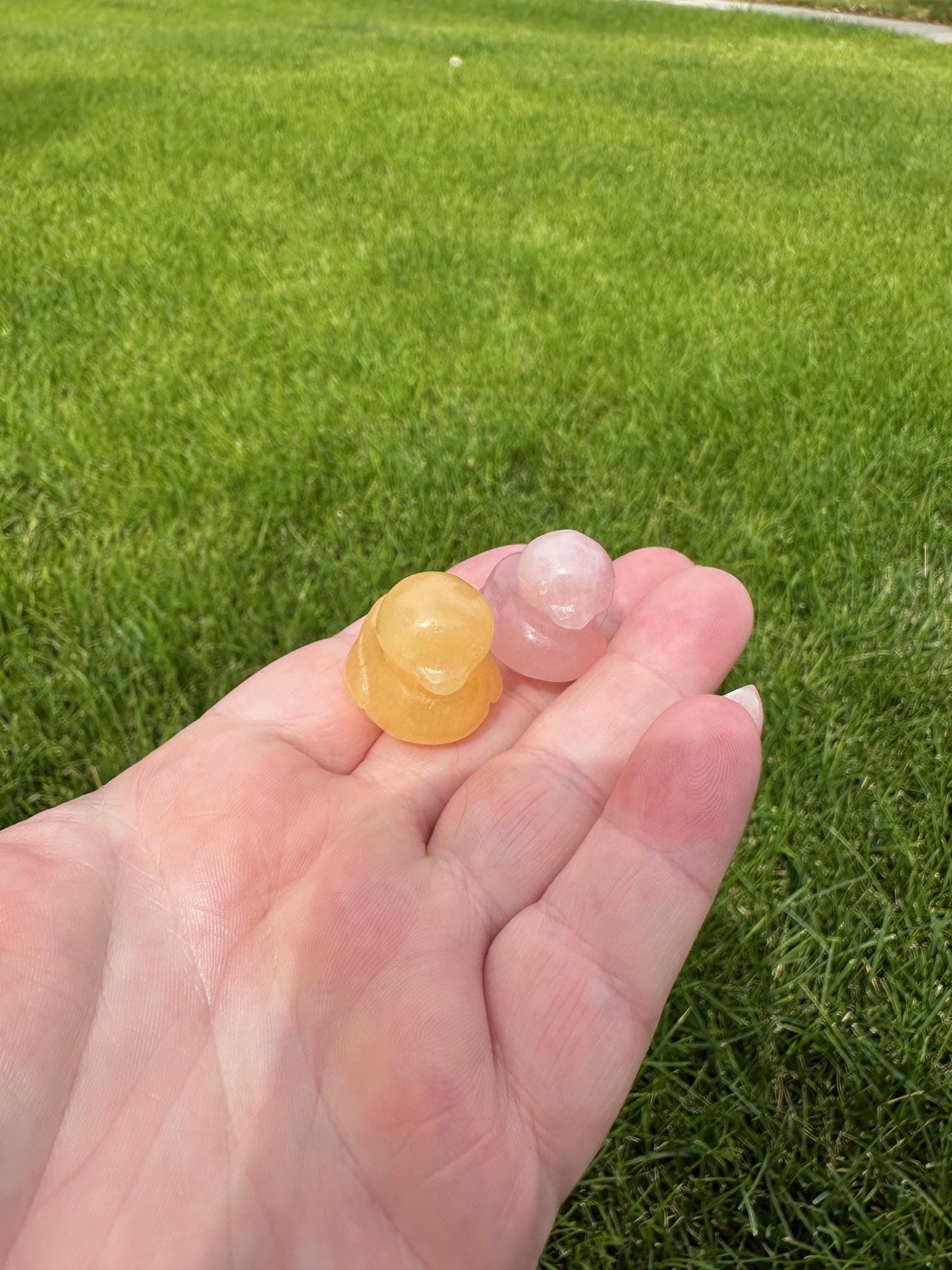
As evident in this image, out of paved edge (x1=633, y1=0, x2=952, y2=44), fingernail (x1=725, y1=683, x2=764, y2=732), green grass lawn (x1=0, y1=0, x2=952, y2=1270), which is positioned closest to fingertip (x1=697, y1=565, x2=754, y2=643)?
fingernail (x1=725, y1=683, x2=764, y2=732)

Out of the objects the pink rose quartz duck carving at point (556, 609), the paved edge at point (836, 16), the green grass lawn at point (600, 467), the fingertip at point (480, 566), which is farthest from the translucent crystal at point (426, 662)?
the paved edge at point (836, 16)

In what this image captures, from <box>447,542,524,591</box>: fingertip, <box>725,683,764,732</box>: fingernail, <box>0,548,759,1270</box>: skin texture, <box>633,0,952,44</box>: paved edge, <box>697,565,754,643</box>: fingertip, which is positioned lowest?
<box>0,548,759,1270</box>: skin texture

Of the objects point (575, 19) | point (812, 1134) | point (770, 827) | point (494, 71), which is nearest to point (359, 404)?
point (770, 827)

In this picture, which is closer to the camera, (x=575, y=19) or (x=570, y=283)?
(x=570, y=283)

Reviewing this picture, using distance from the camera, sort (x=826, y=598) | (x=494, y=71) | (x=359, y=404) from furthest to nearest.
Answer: (x=494, y=71) < (x=359, y=404) < (x=826, y=598)

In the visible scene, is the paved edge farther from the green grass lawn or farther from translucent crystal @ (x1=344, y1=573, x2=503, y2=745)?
translucent crystal @ (x1=344, y1=573, x2=503, y2=745)

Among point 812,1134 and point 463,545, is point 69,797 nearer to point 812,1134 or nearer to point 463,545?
point 463,545
